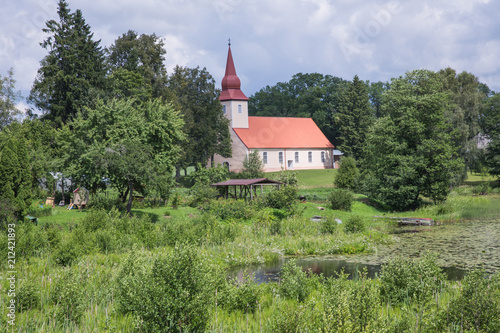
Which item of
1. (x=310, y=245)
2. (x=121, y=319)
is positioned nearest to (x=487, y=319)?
(x=121, y=319)

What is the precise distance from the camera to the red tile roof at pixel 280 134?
61.4m

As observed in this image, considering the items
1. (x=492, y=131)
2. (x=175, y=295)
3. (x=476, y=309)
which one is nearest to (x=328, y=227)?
(x=476, y=309)

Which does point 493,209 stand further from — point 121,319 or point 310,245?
point 121,319

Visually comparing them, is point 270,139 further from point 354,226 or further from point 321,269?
point 321,269

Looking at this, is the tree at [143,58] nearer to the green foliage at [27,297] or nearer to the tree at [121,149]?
the tree at [121,149]

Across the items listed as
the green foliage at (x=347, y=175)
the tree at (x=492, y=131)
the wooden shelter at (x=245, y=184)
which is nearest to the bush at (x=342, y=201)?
the wooden shelter at (x=245, y=184)

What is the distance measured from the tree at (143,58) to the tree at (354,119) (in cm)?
3104

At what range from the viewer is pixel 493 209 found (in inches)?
1217

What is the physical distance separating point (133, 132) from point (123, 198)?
4.49 meters

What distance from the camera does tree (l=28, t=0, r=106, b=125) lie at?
3775cm

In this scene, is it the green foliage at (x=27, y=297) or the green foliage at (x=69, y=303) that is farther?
the green foliage at (x=27, y=297)

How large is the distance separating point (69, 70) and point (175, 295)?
37557 mm

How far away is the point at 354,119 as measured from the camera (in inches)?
2657

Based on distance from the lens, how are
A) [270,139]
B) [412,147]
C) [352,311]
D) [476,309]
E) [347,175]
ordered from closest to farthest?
1. [352,311]
2. [476,309]
3. [412,147]
4. [347,175]
5. [270,139]
